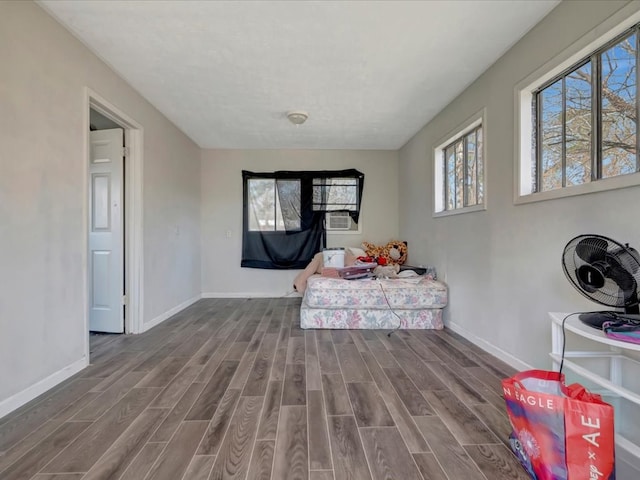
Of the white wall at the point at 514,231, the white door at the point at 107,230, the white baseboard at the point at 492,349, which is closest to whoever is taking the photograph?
the white wall at the point at 514,231

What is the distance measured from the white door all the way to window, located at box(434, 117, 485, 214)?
3.52 metres

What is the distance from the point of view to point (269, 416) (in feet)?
5.40

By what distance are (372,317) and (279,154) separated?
311 centimetres

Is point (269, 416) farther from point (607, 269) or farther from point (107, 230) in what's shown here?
point (107, 230)

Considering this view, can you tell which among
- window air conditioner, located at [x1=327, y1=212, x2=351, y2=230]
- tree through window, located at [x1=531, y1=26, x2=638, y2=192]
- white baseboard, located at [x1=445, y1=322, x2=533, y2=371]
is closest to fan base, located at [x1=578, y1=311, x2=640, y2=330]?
tree through window, located at [x1=531, y1=26, x2=638, y2=192]

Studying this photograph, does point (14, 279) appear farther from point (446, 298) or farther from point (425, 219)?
point (425, 219)

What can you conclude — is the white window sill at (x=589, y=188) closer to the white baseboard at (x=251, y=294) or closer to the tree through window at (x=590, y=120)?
the tree through window at (x=590, y=120)

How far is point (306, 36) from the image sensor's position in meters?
2.16

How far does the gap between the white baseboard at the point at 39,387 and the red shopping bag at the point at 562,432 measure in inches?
103

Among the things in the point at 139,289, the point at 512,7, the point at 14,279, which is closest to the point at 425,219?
the point at 512,7

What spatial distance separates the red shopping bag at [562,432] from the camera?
3.39ft

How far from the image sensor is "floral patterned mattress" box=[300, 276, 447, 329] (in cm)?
326

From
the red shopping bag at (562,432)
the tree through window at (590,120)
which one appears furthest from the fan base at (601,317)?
the tree through window at (590,120)

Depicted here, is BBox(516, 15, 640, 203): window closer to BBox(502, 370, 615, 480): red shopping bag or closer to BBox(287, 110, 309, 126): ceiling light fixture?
BBox(502, 370, 615, 480): red shopping bag
